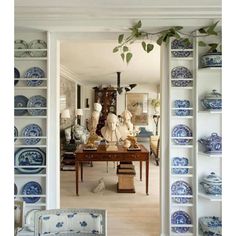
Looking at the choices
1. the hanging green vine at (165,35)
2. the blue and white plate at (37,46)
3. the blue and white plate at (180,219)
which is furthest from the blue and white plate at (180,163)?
the blue and white plate at (37,46)

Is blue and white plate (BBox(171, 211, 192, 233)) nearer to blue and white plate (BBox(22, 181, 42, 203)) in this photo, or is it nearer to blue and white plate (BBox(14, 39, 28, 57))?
blue and white plate (BBox(22, 181, 42, 203))

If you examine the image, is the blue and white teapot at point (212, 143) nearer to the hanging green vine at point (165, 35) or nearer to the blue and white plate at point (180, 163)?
the blue and white plate at point (180, 163)

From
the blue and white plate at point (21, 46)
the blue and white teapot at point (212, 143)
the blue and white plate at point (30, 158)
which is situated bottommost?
the blue and white plate at point (30, 158)

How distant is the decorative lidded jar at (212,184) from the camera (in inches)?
113

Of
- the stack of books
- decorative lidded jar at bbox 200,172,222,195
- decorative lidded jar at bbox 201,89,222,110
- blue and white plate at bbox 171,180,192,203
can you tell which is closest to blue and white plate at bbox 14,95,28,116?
blue and white plate at bbox 171,180,192,203

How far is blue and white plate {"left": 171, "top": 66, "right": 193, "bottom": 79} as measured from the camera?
3.05 metres

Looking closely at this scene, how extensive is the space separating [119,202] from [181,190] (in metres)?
1.78

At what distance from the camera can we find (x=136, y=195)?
5012mm

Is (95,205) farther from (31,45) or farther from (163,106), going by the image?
(31,45)

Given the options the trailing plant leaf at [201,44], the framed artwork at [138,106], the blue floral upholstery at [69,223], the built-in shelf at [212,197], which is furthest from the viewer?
the framed artwork at [138,106]

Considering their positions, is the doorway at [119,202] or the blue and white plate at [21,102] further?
the doorway at [119,202]

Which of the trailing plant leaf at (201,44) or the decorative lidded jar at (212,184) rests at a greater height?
the trailing plant leaf at (201,44)

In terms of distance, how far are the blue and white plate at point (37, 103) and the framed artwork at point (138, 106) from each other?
9.05 metres

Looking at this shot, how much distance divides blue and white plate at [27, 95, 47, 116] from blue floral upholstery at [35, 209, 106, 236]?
5.26 ft
